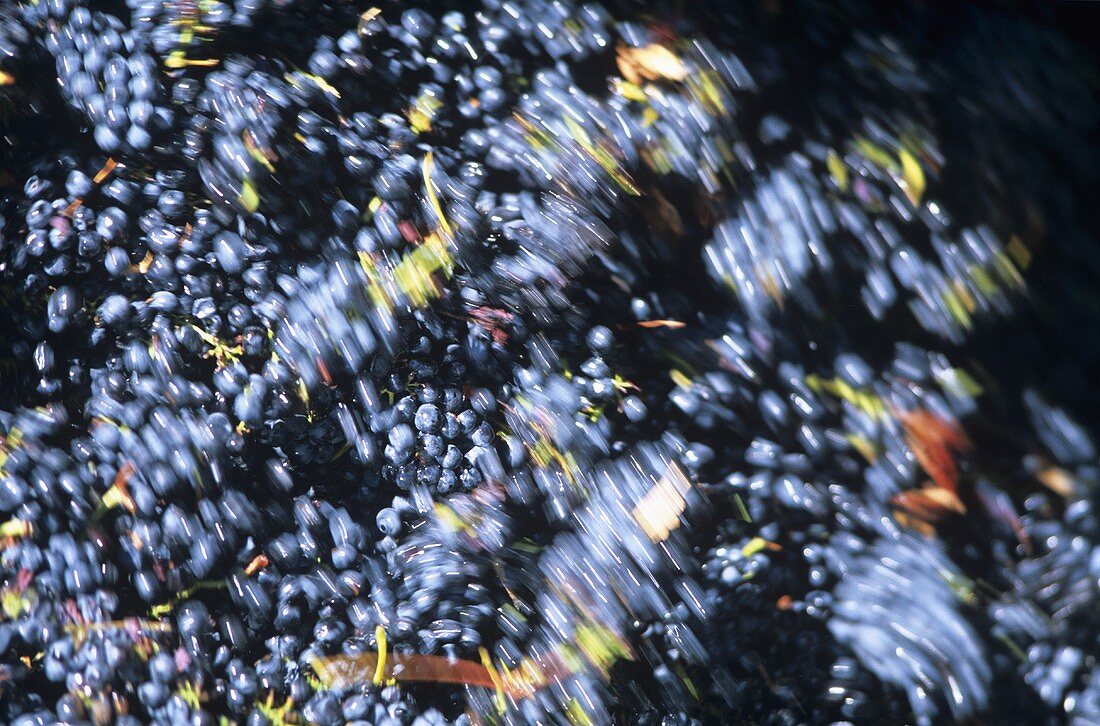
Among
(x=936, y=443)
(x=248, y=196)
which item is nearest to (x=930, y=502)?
(x=936, y=443)

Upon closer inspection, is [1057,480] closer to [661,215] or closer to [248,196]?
[661,215]

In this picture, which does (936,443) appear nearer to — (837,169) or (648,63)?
(837,169)

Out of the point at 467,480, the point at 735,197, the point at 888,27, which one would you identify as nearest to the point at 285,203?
the point at 467,480

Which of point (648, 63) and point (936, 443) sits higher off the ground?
point (648, 63)

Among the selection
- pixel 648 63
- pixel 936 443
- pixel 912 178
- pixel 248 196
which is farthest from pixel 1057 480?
pixel 248 196

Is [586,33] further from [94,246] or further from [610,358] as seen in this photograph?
[94,246]

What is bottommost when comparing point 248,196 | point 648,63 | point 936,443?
point 248,196

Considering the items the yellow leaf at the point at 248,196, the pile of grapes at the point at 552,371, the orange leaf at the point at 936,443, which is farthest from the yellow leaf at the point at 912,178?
the yellow leaf at the point at 248,196
